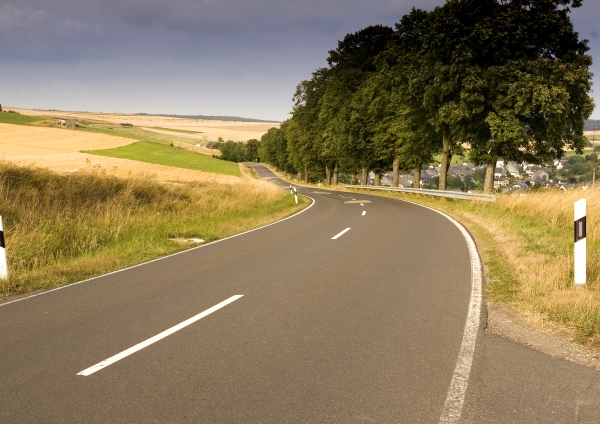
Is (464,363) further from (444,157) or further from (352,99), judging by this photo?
(352,99)

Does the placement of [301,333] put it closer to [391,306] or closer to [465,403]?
[391,306]

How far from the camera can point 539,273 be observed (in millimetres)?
7254

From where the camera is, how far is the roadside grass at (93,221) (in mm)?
9211

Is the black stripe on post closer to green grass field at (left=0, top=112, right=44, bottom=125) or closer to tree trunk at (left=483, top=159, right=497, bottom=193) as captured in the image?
tree trunk at (left=483, top=159, right=497, bottom=193)

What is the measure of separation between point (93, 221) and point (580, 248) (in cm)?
1231

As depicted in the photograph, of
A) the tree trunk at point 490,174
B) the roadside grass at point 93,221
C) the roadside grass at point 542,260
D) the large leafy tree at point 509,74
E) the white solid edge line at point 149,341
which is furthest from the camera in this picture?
the tree trunk at point 490,174

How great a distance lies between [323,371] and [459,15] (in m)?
25.2

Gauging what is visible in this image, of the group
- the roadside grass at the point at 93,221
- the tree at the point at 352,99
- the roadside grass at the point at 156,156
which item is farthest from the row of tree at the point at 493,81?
the roadside grass at the point at 156,156

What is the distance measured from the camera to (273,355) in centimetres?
443

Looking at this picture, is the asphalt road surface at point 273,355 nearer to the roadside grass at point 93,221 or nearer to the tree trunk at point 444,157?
the roadside grass at point 93,221

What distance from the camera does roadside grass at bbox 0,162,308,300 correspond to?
9211 mm

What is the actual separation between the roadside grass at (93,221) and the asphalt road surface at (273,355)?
1.85m

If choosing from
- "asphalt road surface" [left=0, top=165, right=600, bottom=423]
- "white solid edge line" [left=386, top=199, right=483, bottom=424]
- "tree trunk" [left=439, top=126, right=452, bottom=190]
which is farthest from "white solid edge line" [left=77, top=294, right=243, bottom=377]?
"tree trunk" [left=439, top=126, right=452, bottom=190]

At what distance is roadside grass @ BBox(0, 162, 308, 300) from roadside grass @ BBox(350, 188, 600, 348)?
7276 mm
